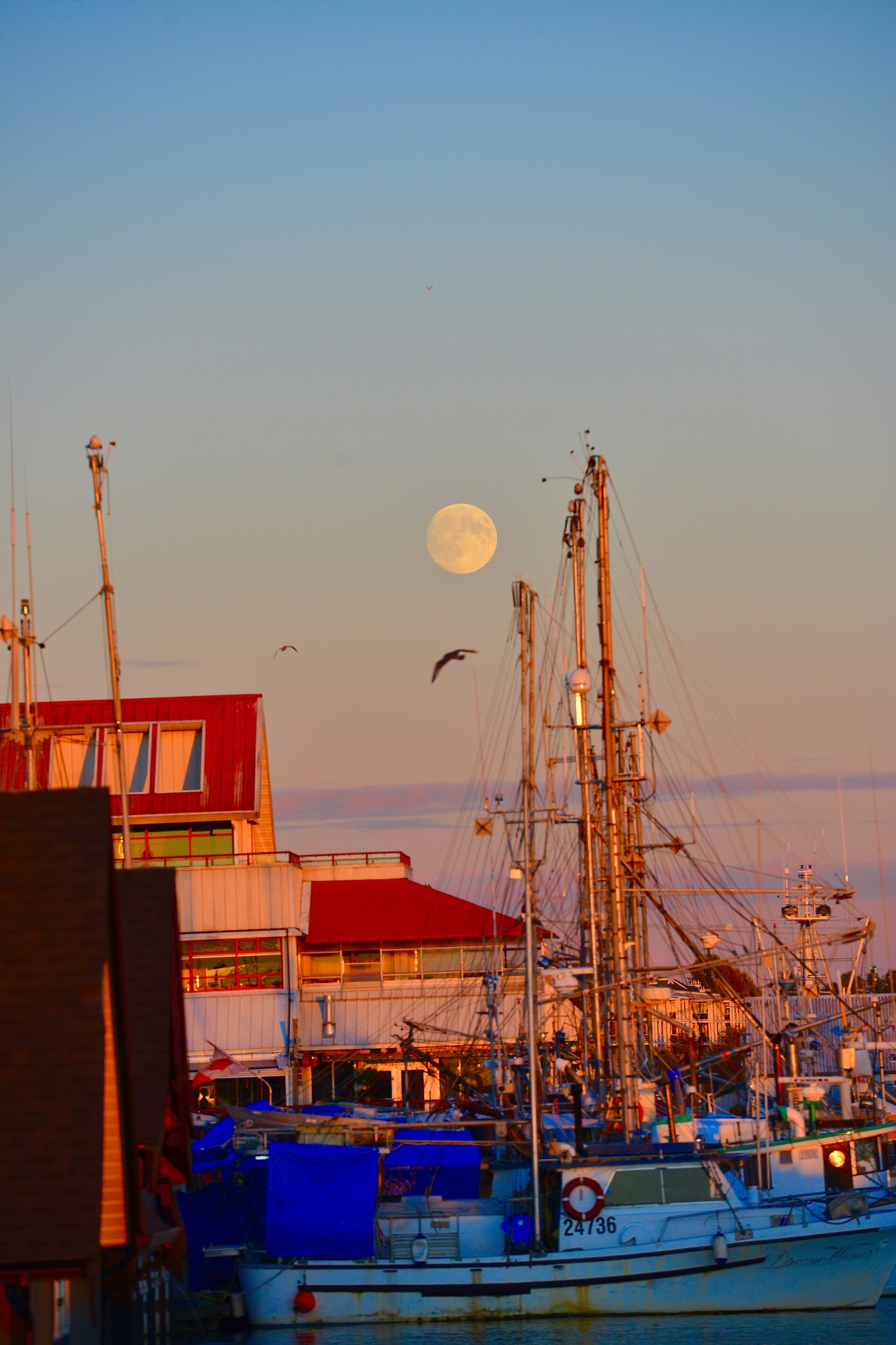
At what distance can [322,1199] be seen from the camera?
97.8ft

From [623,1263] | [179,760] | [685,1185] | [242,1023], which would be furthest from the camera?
[179,760]

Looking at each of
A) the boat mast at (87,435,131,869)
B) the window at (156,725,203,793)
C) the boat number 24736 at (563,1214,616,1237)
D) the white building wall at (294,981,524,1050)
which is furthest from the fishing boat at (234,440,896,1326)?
the window at (156,725,203,793)

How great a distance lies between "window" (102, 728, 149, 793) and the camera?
55.2 metres

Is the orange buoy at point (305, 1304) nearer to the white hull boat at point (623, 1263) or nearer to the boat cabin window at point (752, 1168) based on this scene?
the white hull boat at point (623, 1263)

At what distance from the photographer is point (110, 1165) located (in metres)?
14.7

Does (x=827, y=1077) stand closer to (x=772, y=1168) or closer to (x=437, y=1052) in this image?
(x=772, y=1168)

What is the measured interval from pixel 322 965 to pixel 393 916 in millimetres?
3276

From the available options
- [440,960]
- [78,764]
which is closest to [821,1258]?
[440,960]

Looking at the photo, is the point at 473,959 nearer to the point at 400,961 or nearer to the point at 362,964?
the point at 400,961

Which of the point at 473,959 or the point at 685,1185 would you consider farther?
the point at 473,959

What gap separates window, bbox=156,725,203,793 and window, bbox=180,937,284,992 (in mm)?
6370

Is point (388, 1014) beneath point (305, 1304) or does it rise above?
above

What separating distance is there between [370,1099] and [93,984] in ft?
133

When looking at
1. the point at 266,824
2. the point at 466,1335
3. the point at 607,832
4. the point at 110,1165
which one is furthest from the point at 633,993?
the point at 266,824
